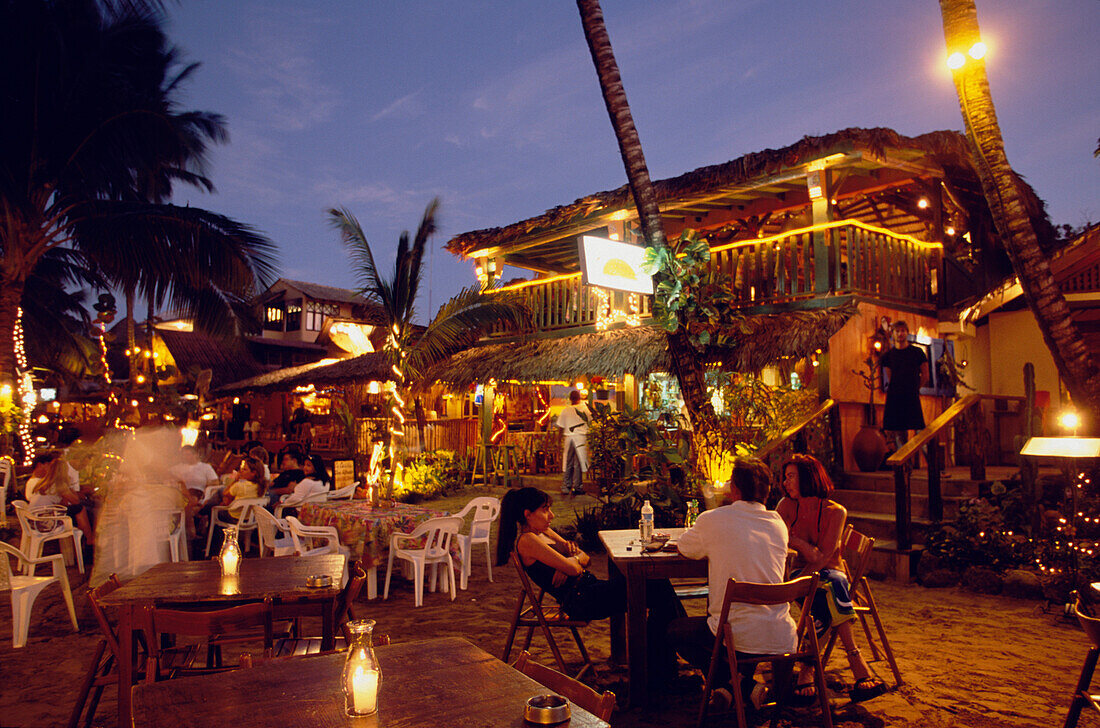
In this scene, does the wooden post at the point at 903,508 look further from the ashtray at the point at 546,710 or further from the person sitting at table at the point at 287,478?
the person sitting at table at the point at 287,478

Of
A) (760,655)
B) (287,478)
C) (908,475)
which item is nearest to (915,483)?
(908,475)

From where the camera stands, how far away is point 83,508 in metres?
8.66

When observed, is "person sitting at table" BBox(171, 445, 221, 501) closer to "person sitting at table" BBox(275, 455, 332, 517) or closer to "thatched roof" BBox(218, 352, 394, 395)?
"person sitting at table" BBox(275, 455, 332, 517)

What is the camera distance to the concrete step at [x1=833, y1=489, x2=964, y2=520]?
8195 millimetres

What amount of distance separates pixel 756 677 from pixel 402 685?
118 inches

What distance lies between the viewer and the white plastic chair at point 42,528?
6.93 metres

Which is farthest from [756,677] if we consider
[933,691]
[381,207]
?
[381,207]

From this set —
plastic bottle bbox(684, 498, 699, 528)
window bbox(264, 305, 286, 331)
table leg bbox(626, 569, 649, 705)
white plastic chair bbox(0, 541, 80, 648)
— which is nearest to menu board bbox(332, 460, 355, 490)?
white plastic chair bbox(0, 541, 80, 648)

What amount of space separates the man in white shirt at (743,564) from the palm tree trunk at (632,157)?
198 inches

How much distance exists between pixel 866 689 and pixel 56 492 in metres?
8.59

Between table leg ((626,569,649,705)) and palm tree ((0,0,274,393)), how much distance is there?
872cm

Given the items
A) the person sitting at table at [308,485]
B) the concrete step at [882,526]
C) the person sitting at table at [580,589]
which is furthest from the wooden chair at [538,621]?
the person sitting at table at [308,485]

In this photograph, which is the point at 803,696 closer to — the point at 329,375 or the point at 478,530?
the point at 478,530

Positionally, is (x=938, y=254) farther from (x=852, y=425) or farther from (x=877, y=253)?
(x=852, y=425)
